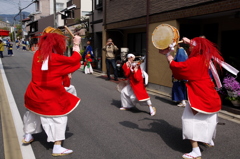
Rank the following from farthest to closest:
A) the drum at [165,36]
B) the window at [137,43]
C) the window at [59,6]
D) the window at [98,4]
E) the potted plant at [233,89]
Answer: the window at [59,6] → the window at [98,4] → the window at [137,43] → the potted plant at [233,89] → the drum at [165,36]

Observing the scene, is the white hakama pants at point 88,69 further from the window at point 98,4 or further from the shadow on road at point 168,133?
the shadow on road at point 168,133

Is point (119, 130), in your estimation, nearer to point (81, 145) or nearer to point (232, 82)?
point (81, 145)

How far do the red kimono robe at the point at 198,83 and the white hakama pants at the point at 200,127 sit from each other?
0.15 metres

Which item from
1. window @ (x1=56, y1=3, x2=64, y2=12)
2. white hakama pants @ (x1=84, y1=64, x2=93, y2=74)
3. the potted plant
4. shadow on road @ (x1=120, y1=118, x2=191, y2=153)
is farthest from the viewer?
window @ (x1=56, y1=3, x2=64, y2=12)

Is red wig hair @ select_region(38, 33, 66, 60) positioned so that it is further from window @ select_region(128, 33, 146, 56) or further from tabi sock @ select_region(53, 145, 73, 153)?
window @ select_region(128, 33, 146, 56)

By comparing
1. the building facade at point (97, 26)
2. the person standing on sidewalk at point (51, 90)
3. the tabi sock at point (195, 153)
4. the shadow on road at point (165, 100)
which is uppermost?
the building facade at point (97, 26)

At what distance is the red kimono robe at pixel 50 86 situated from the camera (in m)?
3.90

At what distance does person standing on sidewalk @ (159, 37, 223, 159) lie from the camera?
12.2 ft

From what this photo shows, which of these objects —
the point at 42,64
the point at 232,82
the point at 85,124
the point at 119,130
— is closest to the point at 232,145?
the point at 119,130

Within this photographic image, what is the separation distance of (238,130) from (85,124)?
3250 mm

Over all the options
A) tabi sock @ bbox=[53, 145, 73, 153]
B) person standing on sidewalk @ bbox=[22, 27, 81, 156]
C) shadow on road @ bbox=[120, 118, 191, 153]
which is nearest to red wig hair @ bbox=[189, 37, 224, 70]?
shadow on road @ bbox=[120, 118, 191, 153]

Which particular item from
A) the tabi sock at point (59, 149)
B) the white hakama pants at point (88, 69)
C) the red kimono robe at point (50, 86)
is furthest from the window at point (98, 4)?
the tabi sock at point (59, 149)

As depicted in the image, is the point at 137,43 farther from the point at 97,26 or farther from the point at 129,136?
the point at 129,136

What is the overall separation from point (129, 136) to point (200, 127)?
1.48 m
